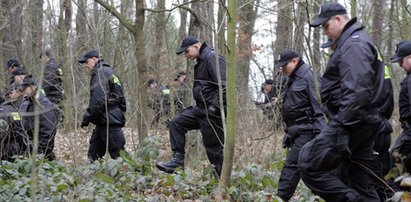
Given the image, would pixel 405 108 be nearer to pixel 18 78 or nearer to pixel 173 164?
pixel 173 164

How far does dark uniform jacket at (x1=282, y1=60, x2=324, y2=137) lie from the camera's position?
760cm

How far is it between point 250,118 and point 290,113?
152 inches

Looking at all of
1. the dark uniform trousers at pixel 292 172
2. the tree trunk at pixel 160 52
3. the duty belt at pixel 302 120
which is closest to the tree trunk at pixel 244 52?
the tree trunk at pixel 160 52

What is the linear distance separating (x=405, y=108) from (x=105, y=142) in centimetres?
468

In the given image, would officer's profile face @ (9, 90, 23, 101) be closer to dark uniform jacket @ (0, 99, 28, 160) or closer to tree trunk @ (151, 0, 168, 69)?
dark uniform jacket @ (0, 99, 28, 160)

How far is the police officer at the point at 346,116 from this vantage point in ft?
18.4

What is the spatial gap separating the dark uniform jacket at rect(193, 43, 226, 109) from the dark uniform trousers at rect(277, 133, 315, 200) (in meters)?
1.39

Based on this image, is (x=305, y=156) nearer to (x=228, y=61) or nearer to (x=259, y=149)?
(x=228, y=61)

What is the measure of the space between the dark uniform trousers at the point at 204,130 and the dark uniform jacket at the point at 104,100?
129 centimetres

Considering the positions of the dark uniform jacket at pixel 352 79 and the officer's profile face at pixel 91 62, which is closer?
the dark uniform jacket at pixel 352 79

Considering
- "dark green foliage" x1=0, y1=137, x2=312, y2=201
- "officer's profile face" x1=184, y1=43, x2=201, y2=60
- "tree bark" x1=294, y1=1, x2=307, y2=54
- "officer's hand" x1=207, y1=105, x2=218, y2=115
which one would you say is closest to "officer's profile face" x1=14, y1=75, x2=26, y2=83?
"dark green foliage" x1=0, y1=137, x2=312, y2=201

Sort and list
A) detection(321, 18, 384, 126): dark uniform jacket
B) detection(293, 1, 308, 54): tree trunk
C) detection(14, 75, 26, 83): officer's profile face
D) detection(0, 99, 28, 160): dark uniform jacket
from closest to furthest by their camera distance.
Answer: detection(321, 18, 384, 126): dark uniform jacket < detection(0, 99, 28, 160): dark uniform jacket < detection(293, 1, 308, 54): tree trunk < detection(14, 75, 26, 83): officer's profile face

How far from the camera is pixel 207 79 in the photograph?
28.5ft

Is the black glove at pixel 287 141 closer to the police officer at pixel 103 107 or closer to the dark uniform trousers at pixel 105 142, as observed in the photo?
the police officer at pixel 103 107
